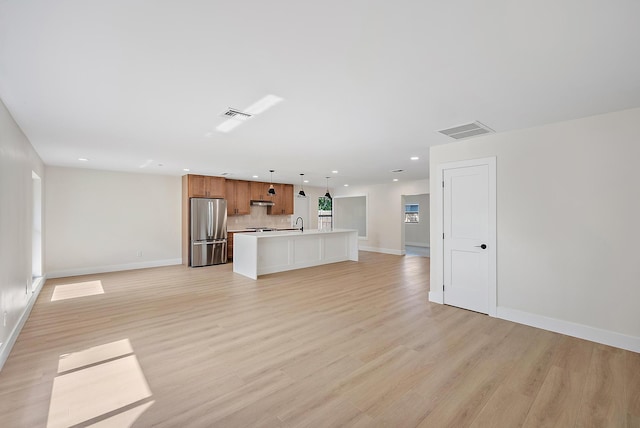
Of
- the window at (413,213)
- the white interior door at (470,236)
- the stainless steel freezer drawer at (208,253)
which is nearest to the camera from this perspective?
the white interior door at (470,236)

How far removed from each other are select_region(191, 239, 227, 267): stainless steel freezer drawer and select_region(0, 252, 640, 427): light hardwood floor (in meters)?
2.95

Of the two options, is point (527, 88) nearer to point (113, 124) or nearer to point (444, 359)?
point (444, 359)

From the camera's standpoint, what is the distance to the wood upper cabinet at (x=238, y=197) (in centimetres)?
827

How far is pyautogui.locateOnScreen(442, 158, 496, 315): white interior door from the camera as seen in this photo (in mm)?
3744

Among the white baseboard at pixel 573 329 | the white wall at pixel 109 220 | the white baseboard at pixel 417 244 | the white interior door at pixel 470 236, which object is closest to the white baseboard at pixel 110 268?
the white wall at pixel 109 220

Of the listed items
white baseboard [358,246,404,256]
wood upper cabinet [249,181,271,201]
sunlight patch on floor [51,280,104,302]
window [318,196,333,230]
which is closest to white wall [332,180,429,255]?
white baseboard [358,246,404,256]

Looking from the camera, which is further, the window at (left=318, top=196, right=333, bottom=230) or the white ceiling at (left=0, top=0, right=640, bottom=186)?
the window at (left=318, top=196, right=333, bottom=230)

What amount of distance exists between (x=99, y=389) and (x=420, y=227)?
36.9 feet

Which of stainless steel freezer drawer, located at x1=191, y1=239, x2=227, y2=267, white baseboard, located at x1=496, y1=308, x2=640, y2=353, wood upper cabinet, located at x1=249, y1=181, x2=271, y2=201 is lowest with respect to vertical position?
white baseboard, located at x1=496, y1=308, x2=640, y2=353

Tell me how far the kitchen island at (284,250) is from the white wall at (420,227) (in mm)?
4808

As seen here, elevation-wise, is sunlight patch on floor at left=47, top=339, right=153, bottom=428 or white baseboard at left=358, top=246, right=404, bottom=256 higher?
white baseboard at left=358, top=246, right=404, bottom=256

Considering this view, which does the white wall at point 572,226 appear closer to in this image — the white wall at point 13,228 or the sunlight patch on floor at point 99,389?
the sunlight patch on floor at point 99,389

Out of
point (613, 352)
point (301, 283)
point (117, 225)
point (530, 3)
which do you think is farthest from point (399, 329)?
point (117, 225)

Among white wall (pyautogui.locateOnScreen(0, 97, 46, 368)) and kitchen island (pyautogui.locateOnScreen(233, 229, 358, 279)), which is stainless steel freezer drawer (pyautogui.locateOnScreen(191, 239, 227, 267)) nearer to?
kitchen island (pyautogui.locateOnScreen(233, 229, 358, 279))
